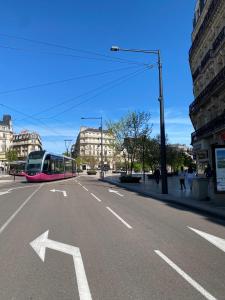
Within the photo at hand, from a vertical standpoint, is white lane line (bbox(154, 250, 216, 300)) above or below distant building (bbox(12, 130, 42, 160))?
below

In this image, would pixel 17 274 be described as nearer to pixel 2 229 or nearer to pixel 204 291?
pixel 204 291

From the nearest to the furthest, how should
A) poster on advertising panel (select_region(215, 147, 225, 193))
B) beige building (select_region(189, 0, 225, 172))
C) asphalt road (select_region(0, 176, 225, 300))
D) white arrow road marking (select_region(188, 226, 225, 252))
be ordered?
1. asphalt road (select_region(0, 176, 225, 300))
2. white arrow road marking (select_region(188, 226, 225, 252))
3. poster on advertising panel (select_region(215, 147, 225, 193))
4. beige building (select_region(189, 0, 225, 172))

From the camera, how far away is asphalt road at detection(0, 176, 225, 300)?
19.4ft

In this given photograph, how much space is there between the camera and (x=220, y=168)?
58.7 ft

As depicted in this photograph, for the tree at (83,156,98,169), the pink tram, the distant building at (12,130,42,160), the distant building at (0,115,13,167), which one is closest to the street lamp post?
the pink tram

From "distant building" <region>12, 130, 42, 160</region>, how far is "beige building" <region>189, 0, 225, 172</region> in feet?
450

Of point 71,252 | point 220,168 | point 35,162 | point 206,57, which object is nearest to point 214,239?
point 71,252

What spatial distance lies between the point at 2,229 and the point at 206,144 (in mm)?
38003

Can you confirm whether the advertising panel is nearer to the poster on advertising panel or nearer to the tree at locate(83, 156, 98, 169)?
the poster on advertising panel

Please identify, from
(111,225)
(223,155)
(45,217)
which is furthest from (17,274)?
(223,155)

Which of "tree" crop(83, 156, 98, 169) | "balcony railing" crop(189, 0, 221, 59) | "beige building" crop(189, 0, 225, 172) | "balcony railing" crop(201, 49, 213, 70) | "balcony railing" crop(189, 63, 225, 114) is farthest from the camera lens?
"tree" crop(83, 156, 98, 169)

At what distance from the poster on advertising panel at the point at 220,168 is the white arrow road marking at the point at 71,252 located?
901cm

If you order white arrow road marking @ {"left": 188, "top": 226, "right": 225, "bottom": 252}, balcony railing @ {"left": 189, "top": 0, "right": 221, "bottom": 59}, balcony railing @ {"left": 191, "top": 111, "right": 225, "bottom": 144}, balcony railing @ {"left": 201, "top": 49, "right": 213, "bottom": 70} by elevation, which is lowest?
white arrow road marking @ {"left": 188, "top": 226, "right": 225, "bottom": 252}

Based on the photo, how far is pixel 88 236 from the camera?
34.4 ft
